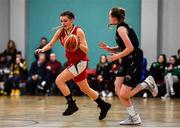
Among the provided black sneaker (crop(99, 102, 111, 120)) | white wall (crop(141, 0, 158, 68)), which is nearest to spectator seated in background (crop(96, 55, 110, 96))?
white wall (crop(141, 0, 158, 68))

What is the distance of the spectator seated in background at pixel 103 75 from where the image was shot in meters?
17.4

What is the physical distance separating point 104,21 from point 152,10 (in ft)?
6.22

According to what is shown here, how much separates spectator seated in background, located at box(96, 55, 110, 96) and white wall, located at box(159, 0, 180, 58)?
8.46 ft

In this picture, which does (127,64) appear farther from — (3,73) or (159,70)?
(3,73)

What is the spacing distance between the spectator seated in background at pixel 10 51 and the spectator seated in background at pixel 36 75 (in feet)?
3.37

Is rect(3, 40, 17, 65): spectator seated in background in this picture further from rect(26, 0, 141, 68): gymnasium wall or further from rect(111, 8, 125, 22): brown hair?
rect(111, 8, 125, 22): brown hair

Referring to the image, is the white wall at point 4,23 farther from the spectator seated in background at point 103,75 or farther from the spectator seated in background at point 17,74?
the spectator seated in background at point 103,75

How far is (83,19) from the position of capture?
63.1 feet

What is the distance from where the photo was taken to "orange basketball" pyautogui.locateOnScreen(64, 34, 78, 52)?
8.74 meters

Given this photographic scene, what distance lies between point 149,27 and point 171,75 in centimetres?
234

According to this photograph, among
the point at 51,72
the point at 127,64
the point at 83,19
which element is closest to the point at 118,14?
the point at 127,64

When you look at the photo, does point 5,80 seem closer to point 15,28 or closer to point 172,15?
point 15,28

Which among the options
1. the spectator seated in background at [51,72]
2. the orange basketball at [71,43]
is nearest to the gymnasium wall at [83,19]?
the spectator seated in background at [51,72]

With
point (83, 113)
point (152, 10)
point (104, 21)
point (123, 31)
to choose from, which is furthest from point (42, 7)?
point (123, 31)
